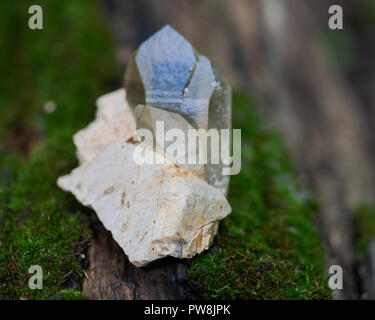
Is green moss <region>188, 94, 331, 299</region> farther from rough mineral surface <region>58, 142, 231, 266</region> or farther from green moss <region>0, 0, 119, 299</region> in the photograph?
green moss <region>0, 0, 119, 299</region>

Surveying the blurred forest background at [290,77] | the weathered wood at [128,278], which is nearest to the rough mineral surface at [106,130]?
the weathered wood at [128,278]

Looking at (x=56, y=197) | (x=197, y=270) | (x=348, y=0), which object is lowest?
(x=197, y=270)

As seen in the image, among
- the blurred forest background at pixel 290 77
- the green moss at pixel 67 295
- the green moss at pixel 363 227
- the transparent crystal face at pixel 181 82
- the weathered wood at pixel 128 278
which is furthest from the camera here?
the blurred forest background at pixel 290 77

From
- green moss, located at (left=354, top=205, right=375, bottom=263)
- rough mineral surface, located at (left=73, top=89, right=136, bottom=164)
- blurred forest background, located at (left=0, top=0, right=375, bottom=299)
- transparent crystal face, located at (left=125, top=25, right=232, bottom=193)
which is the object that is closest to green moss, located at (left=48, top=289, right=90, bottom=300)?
blurred forest background, located at (left=0, top=0, right=375, bottom=299)

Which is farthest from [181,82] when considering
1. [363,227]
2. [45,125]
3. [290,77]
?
[290,77]

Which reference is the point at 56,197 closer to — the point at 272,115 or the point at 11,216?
the point at 11,216

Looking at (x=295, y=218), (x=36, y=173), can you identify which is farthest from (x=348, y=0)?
(x=36, y=173)

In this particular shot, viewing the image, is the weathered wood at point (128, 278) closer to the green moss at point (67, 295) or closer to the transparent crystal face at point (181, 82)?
the green moss at point (67, 295)
